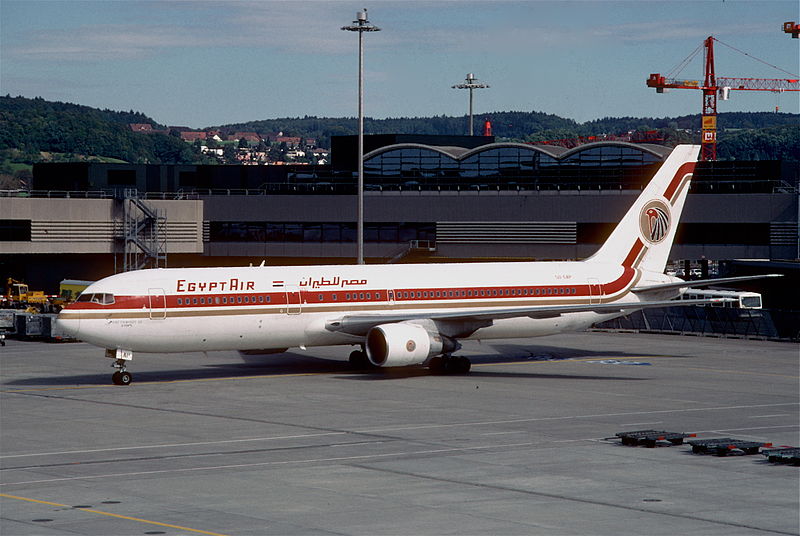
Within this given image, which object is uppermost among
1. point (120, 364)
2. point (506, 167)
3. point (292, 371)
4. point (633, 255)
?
point (506, 167)

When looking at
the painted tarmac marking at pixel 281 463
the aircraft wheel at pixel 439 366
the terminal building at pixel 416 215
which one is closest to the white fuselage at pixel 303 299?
the aircraft wheel at pixel 439 366

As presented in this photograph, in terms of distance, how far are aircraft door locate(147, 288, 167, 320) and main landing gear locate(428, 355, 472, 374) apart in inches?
491

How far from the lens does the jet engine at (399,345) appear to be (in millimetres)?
48875

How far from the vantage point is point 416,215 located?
10075 centimetres

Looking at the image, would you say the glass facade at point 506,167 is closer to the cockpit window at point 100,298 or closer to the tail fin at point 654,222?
the tail fin at point 654,222

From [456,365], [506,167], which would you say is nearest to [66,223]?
[506,167]

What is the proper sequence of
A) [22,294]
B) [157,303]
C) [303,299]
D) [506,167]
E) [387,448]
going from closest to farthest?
[387,448]
[157,303]
[303,299]
[22,294]
[506,167]

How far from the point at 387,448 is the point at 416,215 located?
68013 mm

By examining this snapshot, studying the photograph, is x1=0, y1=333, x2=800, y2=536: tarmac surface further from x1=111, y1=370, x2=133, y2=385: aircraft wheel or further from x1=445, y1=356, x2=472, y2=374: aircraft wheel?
x1=445, y1=356, x2=472, y2=374: aircraft wheel

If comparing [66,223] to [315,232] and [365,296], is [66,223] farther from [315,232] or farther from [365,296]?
[365,296]

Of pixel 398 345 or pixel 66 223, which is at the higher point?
pixel 66 223

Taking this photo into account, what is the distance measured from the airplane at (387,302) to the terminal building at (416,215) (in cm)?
3138

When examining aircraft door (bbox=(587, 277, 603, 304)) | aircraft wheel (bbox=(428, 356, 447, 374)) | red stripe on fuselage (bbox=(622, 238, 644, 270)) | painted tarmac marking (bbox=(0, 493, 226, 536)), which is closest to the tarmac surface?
painted tarmac marking (bbox=(0, 493, 226, 536))

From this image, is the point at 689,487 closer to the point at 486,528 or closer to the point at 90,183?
the point at 486,528
